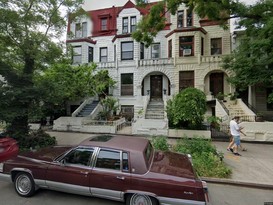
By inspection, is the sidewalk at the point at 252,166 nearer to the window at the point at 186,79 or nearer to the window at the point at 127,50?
the window at the point at 186,79

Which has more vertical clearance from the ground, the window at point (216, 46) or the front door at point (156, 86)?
the window at point (216, 46)

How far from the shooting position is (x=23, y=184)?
455 centimetres

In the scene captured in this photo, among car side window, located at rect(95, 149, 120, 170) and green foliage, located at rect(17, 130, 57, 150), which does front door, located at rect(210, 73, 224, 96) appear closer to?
green foliage, located at rect(17, 130, 57, 150)

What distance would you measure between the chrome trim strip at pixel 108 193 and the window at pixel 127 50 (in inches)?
647

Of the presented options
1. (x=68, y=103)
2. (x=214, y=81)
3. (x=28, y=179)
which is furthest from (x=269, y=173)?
(x=68, y=103)

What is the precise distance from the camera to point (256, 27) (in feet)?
38.4

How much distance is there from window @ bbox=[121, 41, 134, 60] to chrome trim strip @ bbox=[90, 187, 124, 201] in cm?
1643

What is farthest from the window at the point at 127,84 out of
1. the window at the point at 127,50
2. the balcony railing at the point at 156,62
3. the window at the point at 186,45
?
the window at the point at 186,45

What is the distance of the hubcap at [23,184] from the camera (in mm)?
4496

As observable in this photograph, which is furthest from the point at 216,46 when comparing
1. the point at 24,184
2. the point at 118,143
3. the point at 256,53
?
the point at 24,184

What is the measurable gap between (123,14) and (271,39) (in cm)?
1482

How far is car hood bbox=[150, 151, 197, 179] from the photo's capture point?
381cm

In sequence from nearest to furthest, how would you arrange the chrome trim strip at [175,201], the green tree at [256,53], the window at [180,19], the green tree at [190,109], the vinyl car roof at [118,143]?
the chrome trim strip at [175,201], the vinyl car roof at [118,143], the green tree at [256,53], the green tree at [190,109], the window at [180,19]

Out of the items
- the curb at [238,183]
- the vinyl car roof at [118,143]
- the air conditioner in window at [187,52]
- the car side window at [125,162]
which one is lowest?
the curb at [238,183]
